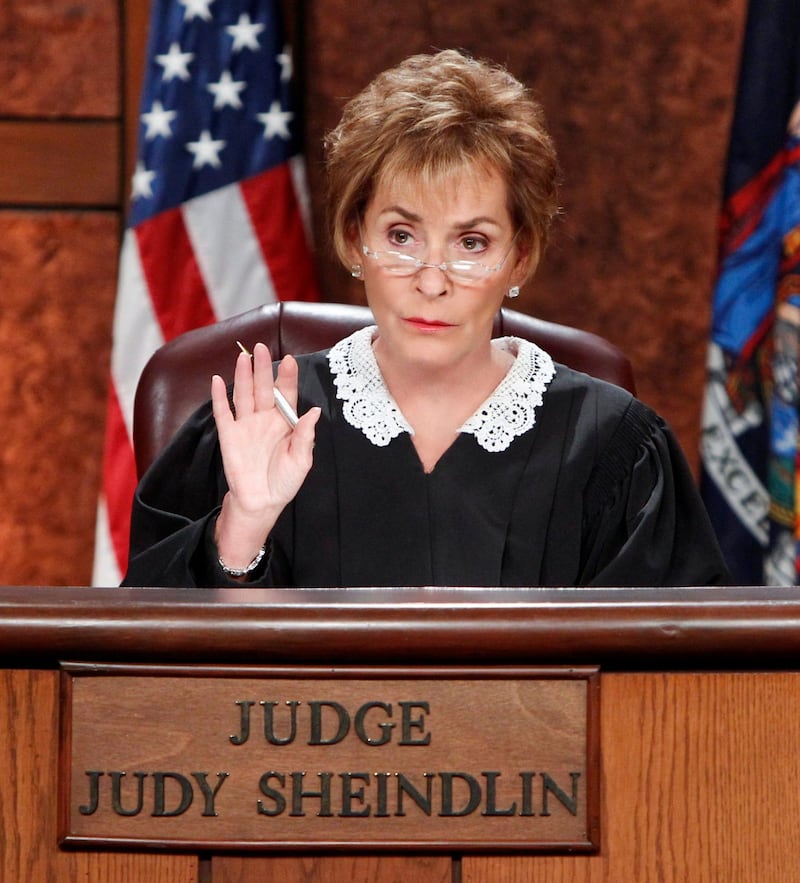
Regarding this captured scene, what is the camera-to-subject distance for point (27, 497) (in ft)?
9.98

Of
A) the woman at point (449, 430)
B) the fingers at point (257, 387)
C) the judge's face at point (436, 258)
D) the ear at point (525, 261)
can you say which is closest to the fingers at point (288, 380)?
the fingers at point (257, 387)

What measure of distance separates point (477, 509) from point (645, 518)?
0.22 m

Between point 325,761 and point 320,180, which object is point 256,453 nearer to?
point 325,761

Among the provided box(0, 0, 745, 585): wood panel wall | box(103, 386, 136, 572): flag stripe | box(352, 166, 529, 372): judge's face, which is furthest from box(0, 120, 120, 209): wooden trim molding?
box(352, 166, 529, 372): judge's face

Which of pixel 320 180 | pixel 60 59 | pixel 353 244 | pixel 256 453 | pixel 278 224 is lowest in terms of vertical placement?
pixel 256 453

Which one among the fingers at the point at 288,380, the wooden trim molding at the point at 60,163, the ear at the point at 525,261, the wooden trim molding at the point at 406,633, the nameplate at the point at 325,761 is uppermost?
the wooden trim molding at the point at 60,163

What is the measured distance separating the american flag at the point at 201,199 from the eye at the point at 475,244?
112 centimetres

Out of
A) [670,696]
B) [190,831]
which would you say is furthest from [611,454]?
[190,831]

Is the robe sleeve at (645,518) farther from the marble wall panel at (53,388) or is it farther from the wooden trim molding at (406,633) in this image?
the marble wall panel at (53,388)

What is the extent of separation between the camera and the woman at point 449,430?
1752 millimetres

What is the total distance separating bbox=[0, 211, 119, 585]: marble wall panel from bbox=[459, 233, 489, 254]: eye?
1.44m

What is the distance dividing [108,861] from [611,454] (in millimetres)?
1057

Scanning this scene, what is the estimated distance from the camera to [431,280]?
68.2 inches

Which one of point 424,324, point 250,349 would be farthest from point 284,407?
point 250,349
